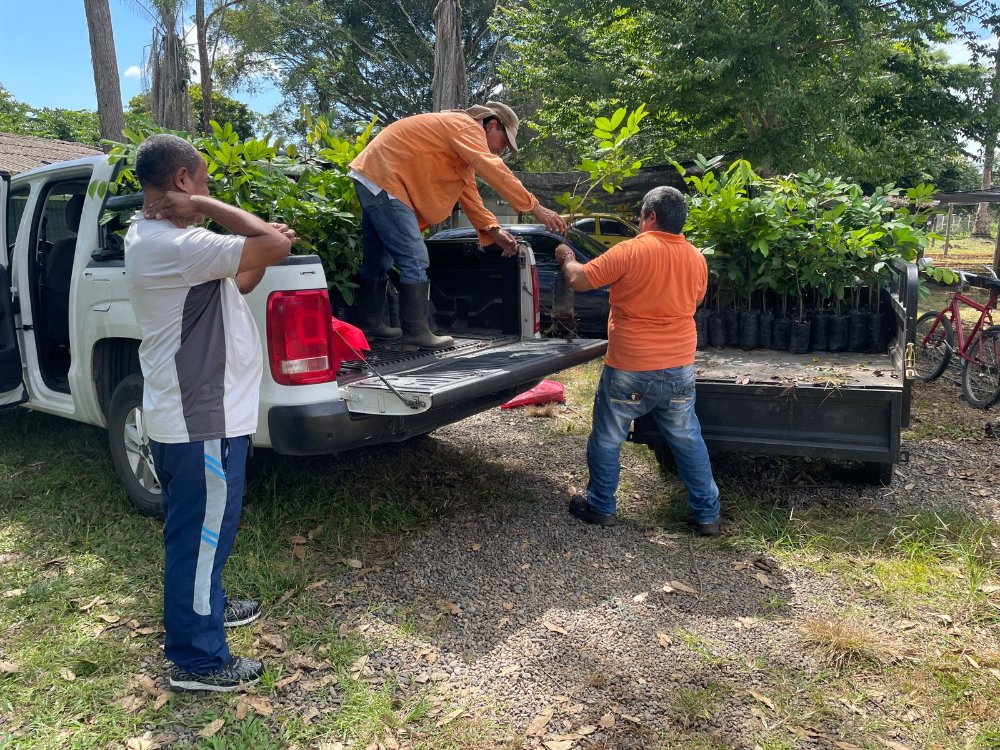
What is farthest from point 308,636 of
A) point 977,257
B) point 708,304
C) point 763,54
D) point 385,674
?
point 977,257

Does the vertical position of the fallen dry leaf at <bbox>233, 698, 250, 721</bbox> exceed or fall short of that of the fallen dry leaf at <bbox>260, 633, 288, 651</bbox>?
it falls short

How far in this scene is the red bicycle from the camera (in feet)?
21.9

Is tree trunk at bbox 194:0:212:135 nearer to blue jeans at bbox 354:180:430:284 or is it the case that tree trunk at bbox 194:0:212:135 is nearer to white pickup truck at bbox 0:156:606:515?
white pickup truck at bbox 0:156:606:515

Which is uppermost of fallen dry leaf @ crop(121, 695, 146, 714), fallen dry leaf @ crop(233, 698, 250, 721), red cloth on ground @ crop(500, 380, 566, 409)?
red cloth on ground @ crop(500, 380, 566, 409)

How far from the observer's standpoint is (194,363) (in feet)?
8.31

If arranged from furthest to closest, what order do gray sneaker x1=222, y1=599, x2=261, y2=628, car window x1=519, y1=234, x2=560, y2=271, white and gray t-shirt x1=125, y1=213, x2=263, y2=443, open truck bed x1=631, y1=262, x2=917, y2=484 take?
car window x1=519, y1=234, x2=560, y2=271 < open truck bed x1=631, y1=262, x2=917, y2=484 < gray sneaker x1=222, y1=599, x2=261, y2=628 < white and gray t-shirt x1=125, y1=213, x2=263, y2=443

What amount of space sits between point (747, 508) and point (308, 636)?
2.49m

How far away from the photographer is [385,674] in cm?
285

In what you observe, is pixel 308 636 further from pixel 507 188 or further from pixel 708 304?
pixel 708 304

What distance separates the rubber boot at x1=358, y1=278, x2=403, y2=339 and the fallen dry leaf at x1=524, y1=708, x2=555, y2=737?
274cm

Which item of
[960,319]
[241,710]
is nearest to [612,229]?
[960,319]

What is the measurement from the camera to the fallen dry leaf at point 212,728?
2533mm

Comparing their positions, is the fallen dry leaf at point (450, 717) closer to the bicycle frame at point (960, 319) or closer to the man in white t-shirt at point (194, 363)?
the man in white t-shirt at point (194, 363)

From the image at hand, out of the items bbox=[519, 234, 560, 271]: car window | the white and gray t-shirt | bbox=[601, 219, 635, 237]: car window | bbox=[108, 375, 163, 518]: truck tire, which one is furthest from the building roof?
the white and gray t-shirt
